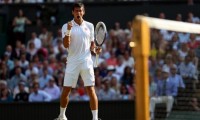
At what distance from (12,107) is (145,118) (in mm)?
10466

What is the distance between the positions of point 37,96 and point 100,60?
103 inches

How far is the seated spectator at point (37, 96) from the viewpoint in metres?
18.5

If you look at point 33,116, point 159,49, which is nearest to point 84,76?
point 159,49

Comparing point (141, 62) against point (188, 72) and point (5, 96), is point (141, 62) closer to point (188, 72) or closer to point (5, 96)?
point (188, 72)

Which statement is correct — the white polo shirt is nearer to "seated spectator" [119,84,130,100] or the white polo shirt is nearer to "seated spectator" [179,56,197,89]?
"seated spectator" [179,56,197,89]

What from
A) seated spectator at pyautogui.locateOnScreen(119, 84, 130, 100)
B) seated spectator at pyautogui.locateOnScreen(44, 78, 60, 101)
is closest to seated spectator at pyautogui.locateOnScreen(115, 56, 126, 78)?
seated spectator at pyautogui.locateOnScreen(119, 84, 130, 100)

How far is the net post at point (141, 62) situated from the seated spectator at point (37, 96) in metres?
11.4

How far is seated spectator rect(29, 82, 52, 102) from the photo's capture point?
1845cm

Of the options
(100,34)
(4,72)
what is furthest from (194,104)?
(4,72)

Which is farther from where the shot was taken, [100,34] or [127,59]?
[127,59]

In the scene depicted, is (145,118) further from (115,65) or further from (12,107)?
(115,65)

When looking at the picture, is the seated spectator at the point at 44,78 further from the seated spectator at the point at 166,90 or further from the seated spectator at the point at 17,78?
the seated spectator at the point at 166,90

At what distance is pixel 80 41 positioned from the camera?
39.2ft

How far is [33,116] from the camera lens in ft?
56.2
